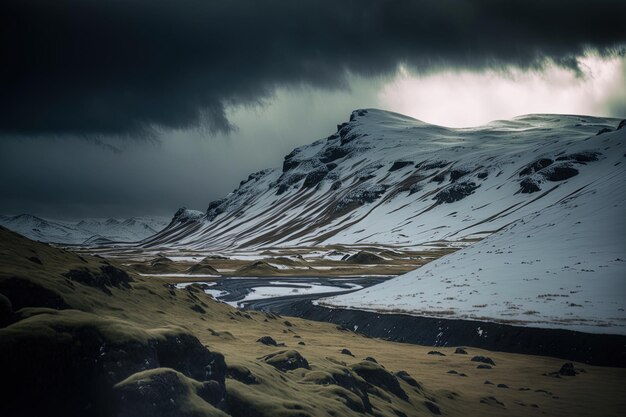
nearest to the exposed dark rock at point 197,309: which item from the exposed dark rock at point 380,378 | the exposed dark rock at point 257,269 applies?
the exposed dark rock at point 380,378

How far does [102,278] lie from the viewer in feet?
126

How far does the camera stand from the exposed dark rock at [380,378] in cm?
2552

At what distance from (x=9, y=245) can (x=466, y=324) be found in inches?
1736

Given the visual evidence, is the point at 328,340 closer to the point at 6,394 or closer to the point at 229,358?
the point at 229,358

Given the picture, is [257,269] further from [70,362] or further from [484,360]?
[70,362]

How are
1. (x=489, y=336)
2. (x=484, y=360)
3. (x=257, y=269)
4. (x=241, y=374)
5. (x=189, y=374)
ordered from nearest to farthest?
(x=189, y=374) < (x=241, y=374) < (x=484, y=360) < (x=489, y=336) < (x=257, y=269)

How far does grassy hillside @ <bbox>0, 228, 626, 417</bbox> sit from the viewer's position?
1333 cm

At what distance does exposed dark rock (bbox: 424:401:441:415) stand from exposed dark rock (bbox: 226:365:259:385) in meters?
11.2

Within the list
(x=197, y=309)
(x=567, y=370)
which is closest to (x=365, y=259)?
(x=197, y=309)

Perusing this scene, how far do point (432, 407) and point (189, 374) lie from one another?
572 inches

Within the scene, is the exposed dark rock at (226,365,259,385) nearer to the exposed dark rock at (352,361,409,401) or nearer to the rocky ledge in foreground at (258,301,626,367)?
the exposed dark rock at (352,361,409,401)

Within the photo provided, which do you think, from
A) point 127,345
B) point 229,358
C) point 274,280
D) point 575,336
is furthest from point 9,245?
point 274,280

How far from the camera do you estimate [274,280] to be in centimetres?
12406

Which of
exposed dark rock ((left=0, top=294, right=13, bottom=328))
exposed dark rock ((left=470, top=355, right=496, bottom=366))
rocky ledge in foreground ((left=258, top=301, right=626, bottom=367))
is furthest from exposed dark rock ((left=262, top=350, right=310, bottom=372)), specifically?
rocky ledge in foreground ((left=258, top=301, right=626, bottom=367))
